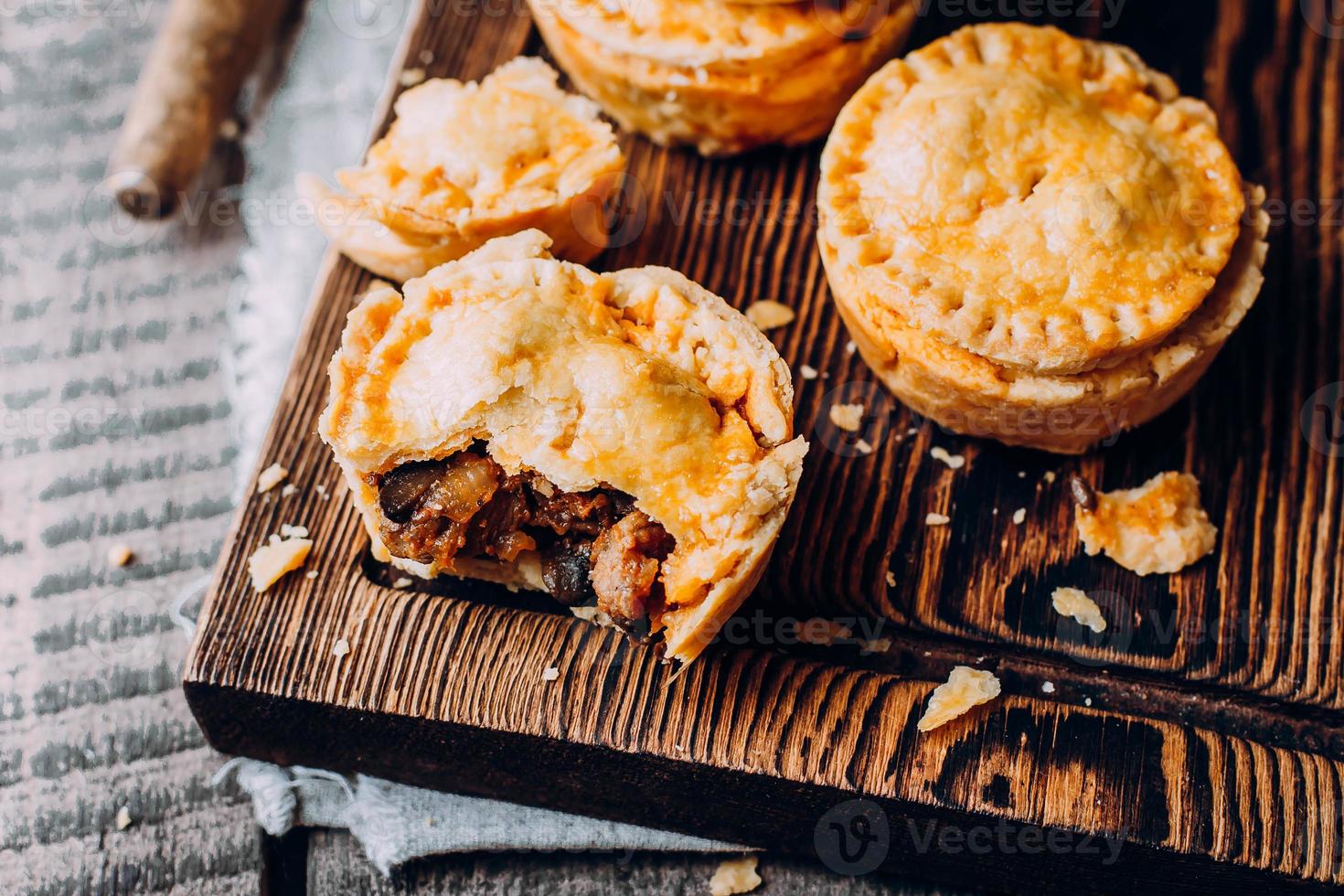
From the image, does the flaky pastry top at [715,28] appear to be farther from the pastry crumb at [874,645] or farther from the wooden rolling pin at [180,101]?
the pastry crumb at [874,645]

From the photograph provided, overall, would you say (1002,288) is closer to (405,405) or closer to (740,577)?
(740,577)

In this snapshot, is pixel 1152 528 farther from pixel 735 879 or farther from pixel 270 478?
pixel 270 478

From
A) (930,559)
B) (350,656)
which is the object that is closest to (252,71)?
(350,656)

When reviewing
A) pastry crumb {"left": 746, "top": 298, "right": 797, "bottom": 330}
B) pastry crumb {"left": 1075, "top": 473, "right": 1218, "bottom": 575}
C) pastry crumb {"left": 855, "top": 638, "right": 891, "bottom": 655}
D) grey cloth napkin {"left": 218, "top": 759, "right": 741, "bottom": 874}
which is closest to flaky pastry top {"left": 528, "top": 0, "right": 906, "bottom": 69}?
pastry crumb {"left": 746, "top": 298, "right": 797, "bottom": 330}

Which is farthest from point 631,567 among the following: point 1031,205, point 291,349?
point 291,349

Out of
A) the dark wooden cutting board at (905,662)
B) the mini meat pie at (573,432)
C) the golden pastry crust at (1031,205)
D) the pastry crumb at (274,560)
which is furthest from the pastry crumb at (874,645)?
the pastry crumb at (274,560)
